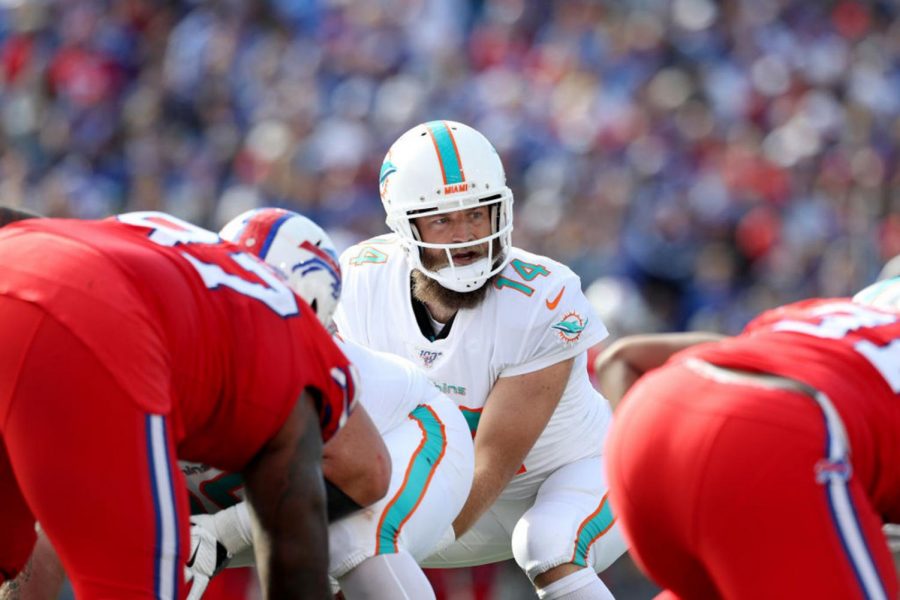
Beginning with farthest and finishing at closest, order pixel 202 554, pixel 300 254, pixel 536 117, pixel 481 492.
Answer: pixel 536 117
pixel 481 492
pixel 202 554
pixel 300 254

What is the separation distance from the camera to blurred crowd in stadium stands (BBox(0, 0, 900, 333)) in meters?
10.8

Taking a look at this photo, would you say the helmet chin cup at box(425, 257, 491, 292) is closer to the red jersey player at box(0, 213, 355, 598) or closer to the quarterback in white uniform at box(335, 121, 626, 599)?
the quarterback in white uniform at box(335, 121, 626, 599)

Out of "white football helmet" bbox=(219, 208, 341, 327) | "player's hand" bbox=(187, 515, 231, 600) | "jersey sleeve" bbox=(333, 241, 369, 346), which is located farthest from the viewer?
"jersey sleeve" bbox=(333, 241, 369, 346)

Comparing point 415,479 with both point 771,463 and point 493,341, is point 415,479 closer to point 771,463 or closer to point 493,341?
point 493,341

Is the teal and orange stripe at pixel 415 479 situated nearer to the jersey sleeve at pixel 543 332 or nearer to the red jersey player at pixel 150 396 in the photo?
the jersey sleeve at pixel 543 332

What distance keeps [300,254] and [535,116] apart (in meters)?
8.94

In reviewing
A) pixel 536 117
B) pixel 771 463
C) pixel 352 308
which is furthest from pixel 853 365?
pixel 536 117

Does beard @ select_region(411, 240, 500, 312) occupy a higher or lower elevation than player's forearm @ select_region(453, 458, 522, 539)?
higher

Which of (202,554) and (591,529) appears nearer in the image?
(202,554)

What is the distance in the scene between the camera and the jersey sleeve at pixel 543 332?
458 cm

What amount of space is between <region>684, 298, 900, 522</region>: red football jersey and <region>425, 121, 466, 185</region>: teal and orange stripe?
5.83 ft

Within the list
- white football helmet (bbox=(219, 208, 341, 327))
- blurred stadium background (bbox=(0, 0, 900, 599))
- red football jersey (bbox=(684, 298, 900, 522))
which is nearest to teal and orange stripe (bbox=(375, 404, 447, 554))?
white football helmet (bbox=(219, 208, 341, 327))

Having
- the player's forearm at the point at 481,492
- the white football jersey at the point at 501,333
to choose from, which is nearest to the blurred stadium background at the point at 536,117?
the white football jersey at the point at 501,333

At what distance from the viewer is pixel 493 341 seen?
4.61 meters
